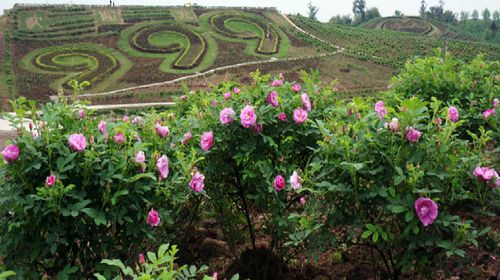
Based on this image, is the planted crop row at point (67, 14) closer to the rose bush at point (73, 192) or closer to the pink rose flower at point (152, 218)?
the rose bush at point (73, 192)

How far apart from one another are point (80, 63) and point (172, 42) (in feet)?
19.5

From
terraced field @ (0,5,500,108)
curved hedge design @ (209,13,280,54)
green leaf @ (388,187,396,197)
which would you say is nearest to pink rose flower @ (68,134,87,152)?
green leaf @ (388,187,396,197)

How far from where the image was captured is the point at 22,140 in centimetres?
267

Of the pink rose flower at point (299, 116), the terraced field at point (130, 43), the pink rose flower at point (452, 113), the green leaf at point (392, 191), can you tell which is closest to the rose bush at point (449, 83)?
the pink rose flower at point (452, 113)

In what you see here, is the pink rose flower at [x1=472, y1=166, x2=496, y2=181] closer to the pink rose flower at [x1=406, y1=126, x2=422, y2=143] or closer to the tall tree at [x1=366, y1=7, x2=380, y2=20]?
the pink rose flower at [x1=406, y1=126, x2=422, y2=143]

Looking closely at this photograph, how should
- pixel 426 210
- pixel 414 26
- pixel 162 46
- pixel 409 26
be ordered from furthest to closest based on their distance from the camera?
pixel 409 26
pixel 414 26
pixel 162 46
pixel 426 210

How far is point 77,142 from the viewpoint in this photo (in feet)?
8.63

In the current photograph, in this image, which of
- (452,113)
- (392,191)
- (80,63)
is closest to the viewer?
(392,191)

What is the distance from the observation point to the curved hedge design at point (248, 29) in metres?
30.4

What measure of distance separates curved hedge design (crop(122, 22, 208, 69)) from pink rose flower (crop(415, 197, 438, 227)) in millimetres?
24383

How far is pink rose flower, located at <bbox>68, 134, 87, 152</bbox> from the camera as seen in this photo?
2.62m

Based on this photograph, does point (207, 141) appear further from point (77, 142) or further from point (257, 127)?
point (77, 142)

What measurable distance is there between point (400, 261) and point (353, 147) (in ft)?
2.26

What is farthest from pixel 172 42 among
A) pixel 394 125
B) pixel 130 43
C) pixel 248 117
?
pixel 394 125
